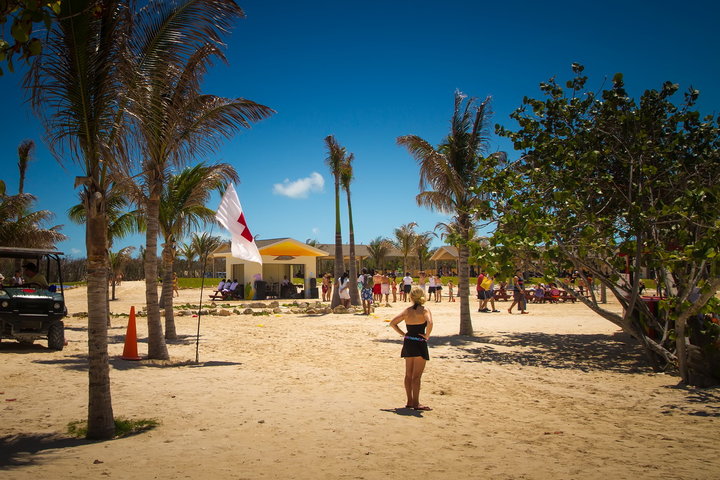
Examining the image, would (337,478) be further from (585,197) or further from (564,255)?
(585,197)

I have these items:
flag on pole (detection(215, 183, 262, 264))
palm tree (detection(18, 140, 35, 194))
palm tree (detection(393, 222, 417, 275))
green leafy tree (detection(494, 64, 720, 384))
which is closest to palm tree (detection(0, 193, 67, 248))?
palm tree (detection(18, 140, 35, 194))

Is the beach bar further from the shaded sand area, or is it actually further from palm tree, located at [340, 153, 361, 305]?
the shaded sand area

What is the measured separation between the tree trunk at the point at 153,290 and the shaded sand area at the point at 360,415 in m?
0.41

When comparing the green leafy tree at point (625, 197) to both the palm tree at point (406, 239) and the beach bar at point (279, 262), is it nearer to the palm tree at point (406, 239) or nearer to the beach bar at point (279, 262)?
the beach bar at point (279, 262)

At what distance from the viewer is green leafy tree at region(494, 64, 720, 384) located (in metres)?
8.76

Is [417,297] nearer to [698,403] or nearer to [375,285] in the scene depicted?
[698,403]

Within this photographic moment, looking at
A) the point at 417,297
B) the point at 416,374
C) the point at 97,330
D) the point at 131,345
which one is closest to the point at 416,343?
the point at 416,374

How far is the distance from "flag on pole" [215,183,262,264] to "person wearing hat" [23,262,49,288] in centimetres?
498

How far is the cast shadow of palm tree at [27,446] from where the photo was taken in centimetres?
434

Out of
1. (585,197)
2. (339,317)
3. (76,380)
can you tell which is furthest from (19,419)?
(339,317)

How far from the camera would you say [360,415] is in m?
6.20

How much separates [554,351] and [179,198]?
10.8 meters

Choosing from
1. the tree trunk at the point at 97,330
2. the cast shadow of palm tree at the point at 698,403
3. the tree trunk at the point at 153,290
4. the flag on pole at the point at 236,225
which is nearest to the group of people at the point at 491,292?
the cast shadow of palm tree at the point at 698,403

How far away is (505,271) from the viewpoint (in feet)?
31.4
